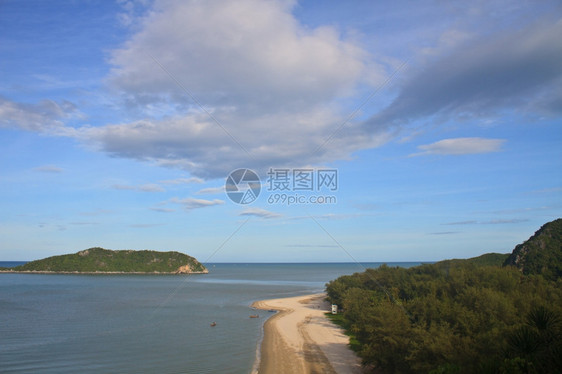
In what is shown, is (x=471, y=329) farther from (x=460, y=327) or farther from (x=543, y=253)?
(x=543, y=253)

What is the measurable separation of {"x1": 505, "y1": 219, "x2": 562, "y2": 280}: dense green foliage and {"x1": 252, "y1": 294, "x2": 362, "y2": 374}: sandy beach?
26318mm

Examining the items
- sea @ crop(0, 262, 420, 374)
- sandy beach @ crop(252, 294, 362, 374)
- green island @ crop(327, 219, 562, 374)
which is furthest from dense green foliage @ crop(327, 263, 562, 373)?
sea @ crop(0, 262, 420, 374)

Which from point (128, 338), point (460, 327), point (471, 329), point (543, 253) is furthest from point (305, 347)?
point (543, 253)

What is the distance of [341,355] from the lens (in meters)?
34.9

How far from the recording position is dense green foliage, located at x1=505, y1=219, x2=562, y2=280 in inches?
1880

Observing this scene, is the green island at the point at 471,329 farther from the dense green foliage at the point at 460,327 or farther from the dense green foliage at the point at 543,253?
the dense green foliage at the point at 543,253

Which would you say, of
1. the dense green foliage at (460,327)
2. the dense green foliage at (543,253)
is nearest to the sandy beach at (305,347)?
the dense green foliage at (460,327)

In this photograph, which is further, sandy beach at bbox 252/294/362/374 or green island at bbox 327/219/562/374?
sandy beach at bbox 252/294/362/374

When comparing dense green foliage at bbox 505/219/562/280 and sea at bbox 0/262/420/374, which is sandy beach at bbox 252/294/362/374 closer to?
sea at bbox 0/262/420/374

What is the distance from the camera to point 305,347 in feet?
127

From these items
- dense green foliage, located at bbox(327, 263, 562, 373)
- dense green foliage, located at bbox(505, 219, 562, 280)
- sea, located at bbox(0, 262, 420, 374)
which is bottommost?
sea, located at bbox(0, 262, 420, 374)

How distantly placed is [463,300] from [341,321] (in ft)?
89.2

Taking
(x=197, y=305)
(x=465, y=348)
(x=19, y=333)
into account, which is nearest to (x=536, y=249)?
(x=465, y=348)

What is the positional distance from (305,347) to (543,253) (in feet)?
119
